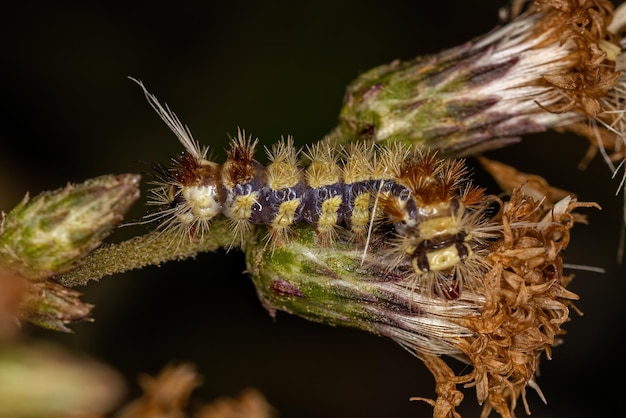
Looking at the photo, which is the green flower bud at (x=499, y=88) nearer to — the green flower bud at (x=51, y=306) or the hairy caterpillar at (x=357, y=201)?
the hairy caterpillar at (x=357, y=201)

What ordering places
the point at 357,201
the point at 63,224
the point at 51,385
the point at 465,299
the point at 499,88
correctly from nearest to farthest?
the point at 51,385
the point at 63,224
the point at 357,201
the point at 465,299
the point at 499,88

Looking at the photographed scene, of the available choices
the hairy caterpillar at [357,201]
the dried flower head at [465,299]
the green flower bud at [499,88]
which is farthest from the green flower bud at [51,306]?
the green flower bud at [499,88]

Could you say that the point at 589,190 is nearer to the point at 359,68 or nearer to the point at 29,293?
the point at 359,68

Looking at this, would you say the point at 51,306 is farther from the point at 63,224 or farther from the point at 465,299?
the point at 465,299

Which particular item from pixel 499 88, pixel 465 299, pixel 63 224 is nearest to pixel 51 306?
pixel 63 224

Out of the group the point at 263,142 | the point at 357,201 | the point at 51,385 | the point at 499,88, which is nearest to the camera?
the point at 51,385

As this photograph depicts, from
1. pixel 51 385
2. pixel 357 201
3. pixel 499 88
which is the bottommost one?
pixel 51 385

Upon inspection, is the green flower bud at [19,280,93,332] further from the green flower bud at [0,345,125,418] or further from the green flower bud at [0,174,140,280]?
the green flower bud at [0,345,125,418]
